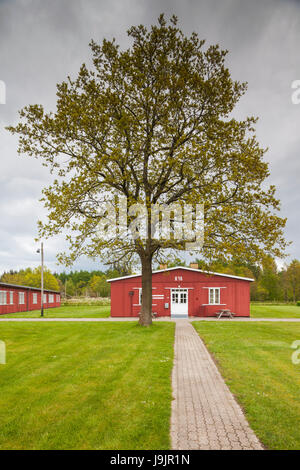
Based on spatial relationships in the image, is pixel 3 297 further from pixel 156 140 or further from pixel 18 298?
pixel 156 140

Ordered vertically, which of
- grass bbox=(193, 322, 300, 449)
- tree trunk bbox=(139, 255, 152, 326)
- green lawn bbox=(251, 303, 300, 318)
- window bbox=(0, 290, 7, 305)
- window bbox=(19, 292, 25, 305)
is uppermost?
tree trunk bbox=(139, 255, 152, 326)

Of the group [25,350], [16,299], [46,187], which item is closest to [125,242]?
[46,187]

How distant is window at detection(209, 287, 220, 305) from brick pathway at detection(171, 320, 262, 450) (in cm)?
1946

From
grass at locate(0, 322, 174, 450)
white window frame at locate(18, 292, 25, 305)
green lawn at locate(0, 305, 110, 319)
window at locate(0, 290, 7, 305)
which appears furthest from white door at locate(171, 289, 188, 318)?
white window frame at locate(18, 292, 25, 305)

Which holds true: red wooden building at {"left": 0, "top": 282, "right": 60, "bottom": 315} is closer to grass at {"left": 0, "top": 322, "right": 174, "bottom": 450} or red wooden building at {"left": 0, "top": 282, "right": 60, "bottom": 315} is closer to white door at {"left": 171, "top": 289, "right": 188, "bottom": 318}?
white door at {"left": 171, "top": 289, "right": 188, "bottom": 318}

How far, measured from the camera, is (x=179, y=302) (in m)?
28.3

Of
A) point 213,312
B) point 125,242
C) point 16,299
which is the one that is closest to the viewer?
point 125,242

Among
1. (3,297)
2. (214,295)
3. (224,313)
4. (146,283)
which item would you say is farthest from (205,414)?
(3,297)

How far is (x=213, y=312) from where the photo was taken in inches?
1103

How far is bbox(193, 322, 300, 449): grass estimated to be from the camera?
4.93 metres

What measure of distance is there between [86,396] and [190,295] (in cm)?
2252

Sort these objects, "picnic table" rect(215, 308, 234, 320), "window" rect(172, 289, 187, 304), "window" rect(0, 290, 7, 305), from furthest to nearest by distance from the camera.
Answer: "window" rect(0, 290, 7, 305) → "window" rect(172, 289, 187, 304) → "picnic table" rect(215, 308, 234, 320)

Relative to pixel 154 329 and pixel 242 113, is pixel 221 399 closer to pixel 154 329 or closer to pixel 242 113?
pixel 154 329
